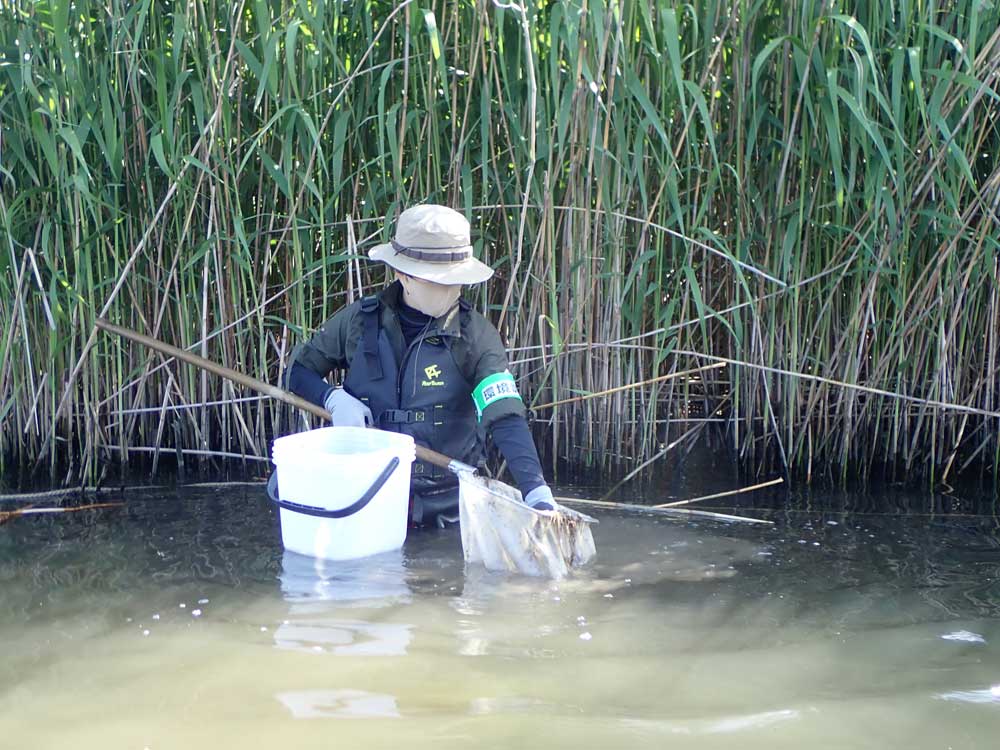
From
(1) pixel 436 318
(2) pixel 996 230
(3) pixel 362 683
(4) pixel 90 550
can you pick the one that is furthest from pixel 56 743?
(2) pixel 996 230

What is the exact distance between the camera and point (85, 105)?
337cm

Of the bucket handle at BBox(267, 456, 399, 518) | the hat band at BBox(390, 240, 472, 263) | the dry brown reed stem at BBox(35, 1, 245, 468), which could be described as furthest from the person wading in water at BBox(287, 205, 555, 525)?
the dry brown reed stem at BBox(35, 1, 245, 468)

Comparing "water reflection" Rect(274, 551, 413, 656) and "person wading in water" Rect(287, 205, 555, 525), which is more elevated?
"person wading in water" Rect(287, 205, 555, 525)

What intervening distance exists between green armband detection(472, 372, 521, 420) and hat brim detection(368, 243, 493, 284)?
28cm

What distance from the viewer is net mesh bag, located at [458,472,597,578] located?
2725 mm

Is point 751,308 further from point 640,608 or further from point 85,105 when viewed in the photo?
point 85,105

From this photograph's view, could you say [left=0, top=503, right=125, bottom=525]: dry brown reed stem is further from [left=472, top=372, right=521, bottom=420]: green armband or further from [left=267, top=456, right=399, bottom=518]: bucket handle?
[left=472, top=372, right=521, bottom=420]: green armband

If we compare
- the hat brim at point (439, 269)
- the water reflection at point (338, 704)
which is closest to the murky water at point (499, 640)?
the water reflection at point (338, 704)

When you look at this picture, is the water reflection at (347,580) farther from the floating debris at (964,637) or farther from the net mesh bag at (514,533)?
the floating debris at (964,637)

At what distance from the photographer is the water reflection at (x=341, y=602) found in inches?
91.4

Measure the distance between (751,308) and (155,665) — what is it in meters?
2.40

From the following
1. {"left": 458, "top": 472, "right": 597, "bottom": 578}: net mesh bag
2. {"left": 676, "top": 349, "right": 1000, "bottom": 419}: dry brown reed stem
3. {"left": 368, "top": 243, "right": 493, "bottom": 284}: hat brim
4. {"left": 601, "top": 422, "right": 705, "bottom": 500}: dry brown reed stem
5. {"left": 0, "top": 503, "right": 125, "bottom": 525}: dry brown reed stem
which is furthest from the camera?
{"left": 601, "top": 422, "right": 705, "bottom": 500}: dry brown reed stem

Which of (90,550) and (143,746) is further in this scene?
(90,550)

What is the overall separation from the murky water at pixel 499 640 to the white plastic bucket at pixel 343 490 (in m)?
0.07
